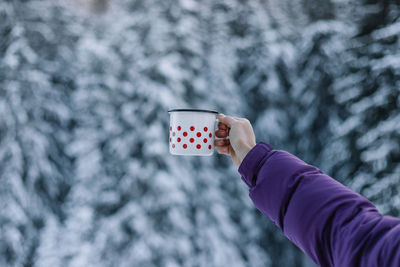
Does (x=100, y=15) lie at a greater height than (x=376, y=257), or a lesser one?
greater

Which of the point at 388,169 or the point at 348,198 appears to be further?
the point at 388,169

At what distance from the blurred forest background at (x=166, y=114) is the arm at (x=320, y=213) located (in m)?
0.68

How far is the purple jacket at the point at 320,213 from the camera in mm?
342

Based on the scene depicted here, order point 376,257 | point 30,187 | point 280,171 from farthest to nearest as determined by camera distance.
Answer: point 30,187 → point 280,171 → point 376,257

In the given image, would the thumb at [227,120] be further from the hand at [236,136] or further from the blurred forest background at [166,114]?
the blurred forest background at [166,114]

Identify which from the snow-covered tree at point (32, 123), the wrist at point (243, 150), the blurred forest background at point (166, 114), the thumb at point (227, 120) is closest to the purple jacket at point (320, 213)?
the wrist at point (243, 150)

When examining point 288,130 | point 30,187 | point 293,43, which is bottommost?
point 30,187

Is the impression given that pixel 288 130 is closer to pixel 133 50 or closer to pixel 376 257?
pixel 133 50

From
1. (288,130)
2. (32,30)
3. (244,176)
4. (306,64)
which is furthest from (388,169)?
(32,30)

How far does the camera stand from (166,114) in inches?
46.7

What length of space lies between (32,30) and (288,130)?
3.41 ft

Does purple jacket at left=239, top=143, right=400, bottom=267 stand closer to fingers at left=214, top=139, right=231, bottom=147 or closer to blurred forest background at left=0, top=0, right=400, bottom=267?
fingers at left=214, top=139, right=231, bottom=147

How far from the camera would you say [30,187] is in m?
1.15

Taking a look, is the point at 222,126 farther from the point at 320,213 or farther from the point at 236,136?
the point at 320,213
